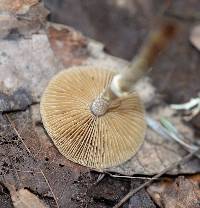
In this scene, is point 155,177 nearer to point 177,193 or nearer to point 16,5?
point 177,193

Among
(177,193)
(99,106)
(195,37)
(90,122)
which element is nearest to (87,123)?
(90,122)

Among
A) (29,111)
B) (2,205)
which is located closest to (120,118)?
(29,111)

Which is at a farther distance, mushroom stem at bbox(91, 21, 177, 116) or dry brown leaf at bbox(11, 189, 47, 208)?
dry brown leaf at bbox(11, 189, 47, 208)

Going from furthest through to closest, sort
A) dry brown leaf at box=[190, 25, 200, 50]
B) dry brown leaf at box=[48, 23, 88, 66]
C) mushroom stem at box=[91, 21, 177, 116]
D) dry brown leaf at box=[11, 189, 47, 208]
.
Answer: dry brown leaf at box=[190, 25, 200, 50], dry brown leaf at box=[48, 23, 88, 66], dry brown leaf at box=[11, 189, 47, 208], mushroom stem at box=[91, 21, 177, 116]

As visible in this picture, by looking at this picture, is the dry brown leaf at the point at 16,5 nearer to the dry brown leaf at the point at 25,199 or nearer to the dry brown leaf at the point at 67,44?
the dry brown leaf at the point at 67,44

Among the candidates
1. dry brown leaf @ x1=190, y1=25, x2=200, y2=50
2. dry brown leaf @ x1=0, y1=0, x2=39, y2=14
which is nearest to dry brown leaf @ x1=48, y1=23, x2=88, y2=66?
dry brown leaf @ x1=0, y1=0, x2=39, y2=14

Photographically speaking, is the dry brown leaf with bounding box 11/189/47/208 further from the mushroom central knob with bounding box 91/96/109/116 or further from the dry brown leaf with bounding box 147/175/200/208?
the dry brown leaf with bounding box 147/175/200/208

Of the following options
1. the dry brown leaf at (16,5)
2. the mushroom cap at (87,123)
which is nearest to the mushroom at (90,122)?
the mushroom cap at (87,123)
